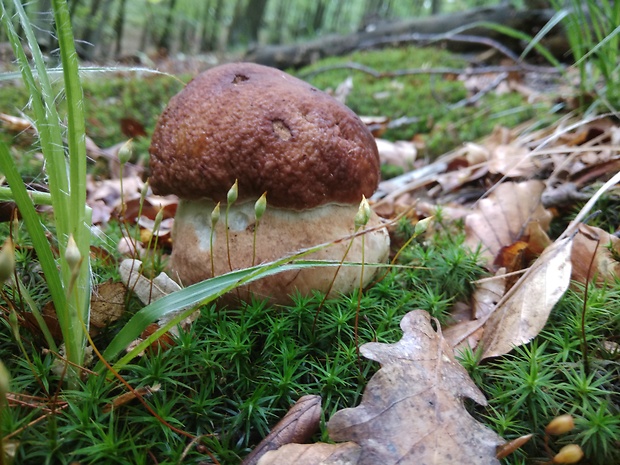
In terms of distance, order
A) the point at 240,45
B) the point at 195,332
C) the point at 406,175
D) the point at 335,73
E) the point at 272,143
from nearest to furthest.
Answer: the point at 195,332 < the point at 272,143 < the point at 406,175 < the point at 335,73 < the point at 240,45

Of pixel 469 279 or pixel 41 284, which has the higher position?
pixel 469 279

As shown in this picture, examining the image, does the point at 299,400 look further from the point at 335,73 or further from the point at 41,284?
the point at 335,73

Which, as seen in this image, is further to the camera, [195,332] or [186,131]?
[186,131]

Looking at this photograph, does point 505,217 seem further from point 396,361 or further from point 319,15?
point 319,15

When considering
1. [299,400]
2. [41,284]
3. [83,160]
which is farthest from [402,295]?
[41,284]

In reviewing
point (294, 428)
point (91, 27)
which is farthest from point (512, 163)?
point (91, 27)

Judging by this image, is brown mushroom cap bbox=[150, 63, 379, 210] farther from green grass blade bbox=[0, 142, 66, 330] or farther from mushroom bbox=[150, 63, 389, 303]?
green grass blade bbox=[0, 142, 66, 330]

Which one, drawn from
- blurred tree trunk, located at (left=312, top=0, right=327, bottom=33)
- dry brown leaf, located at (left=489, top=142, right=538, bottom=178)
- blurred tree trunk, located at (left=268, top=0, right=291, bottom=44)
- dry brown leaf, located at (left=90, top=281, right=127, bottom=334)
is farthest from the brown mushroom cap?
blurred tree trunk, located at (left=312, top=0, right=327, bottom=33)
